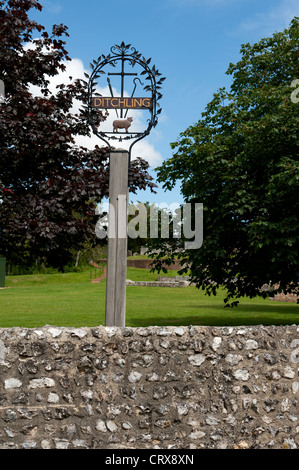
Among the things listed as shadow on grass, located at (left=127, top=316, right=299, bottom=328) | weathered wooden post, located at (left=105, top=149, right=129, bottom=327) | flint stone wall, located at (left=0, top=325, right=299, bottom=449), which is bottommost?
shadow on grass, located at (left=127, top=316, right=299, bottom=328)

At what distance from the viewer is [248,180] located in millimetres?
11953

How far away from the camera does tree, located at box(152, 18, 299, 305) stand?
10.9 metres

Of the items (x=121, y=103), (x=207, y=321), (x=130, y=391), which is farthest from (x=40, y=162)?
(x=207, y=321)

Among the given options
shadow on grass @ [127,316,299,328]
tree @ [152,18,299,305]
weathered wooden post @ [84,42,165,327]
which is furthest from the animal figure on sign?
shadow on grass @ [127,316,299,328]

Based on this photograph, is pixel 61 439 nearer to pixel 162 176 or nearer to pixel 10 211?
pixel 10 211

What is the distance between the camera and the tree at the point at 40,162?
314 inches

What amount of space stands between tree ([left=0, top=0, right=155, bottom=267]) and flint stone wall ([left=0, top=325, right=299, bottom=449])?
2597mm

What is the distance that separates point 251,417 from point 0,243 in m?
5.35

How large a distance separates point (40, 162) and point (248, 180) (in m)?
5.54

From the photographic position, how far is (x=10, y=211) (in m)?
8.07

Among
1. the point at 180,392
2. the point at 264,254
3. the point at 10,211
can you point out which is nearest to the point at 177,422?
the point at 180,392

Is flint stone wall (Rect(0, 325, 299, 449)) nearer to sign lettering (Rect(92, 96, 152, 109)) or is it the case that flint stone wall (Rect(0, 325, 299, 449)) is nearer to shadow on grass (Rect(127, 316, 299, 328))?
sign lettering (Rect(92, 96, 152, 109))
